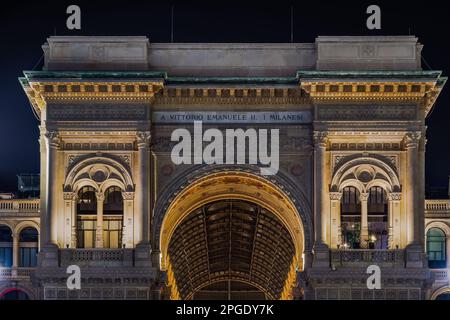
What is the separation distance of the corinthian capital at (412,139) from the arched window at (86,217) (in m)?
20.0

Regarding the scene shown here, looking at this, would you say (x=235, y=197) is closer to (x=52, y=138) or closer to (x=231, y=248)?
(x=52, y=138)

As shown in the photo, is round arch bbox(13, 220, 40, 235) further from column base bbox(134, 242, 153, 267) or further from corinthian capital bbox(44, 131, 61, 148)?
column base bbox(134, 242, 153, 267)

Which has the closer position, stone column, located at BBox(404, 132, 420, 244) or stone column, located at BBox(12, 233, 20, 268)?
stone column, located at BBox(404, 132, 420, 244)

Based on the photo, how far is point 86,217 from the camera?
3206 inches

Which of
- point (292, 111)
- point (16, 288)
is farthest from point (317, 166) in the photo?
point (16, 288)

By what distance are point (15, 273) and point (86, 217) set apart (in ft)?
60.7

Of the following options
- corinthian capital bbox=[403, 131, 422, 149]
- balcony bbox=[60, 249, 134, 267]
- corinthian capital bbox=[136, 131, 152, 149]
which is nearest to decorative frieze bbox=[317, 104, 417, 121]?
corinthian capital bbox=[403, 131, 422, 149]

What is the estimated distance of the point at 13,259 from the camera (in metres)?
99.0

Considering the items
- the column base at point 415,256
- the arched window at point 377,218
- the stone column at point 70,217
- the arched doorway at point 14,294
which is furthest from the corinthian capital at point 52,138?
the column base at point 415,256

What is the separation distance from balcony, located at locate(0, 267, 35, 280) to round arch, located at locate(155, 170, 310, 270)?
50.7ft

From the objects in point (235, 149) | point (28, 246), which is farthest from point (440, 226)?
point (28, 246)

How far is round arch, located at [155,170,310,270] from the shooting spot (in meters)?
81.6
